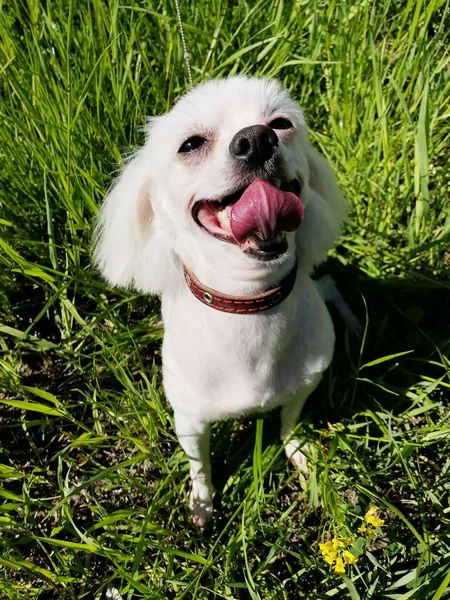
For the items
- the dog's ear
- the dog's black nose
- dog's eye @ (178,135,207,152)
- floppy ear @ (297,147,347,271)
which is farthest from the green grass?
the dog's black nose

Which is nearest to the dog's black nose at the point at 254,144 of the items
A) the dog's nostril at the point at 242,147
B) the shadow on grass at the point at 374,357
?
the dog's nostril at the point at 242,147

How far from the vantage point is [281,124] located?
1133 mm

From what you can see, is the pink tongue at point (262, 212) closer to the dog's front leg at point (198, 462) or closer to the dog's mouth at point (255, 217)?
the dog's mouth at point (255, 217)

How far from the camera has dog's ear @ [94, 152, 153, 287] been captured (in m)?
1.25

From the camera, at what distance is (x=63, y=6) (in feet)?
6.41

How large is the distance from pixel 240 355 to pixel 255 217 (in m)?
0.38

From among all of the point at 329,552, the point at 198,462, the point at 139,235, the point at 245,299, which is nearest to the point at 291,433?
the point at 198,462

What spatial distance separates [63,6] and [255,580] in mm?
2066

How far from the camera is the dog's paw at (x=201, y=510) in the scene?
1.62 m

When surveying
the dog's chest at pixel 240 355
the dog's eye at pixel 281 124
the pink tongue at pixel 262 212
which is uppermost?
the dog's eye at pixel 281 124

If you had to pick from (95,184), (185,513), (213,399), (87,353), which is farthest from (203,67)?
(185,513)

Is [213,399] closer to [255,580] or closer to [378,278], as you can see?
[255,580]

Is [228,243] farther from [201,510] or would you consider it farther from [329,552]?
[201,510]

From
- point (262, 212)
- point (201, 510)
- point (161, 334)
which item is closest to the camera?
point (262, 212)
